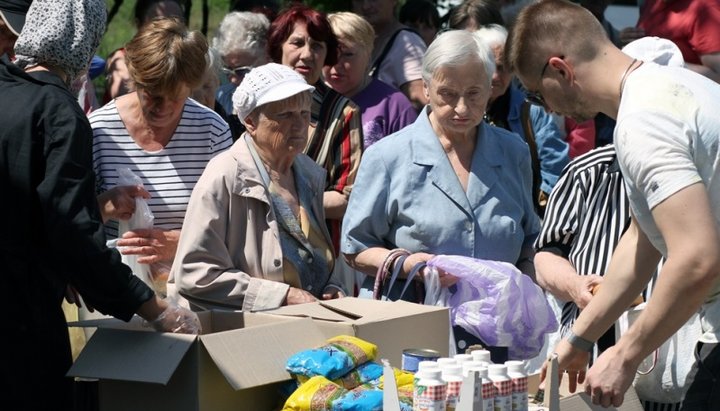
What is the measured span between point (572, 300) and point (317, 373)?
48.9 inches

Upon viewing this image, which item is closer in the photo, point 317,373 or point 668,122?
point 668,122

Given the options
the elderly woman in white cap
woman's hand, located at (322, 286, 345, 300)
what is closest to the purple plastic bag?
woman's hand, located at (322, 286, 345, 300)

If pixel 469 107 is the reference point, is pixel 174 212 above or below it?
below

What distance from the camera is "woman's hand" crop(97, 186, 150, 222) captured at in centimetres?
407

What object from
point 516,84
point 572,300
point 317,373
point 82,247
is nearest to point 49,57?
point 82,247

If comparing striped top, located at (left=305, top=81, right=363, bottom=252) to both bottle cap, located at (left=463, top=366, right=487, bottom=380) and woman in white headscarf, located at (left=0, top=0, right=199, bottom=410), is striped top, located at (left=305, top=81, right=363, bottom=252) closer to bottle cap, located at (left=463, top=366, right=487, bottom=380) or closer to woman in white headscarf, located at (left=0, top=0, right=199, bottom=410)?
woman in white headscarf, located at (left=0, top=0, right=199, bottom=410)

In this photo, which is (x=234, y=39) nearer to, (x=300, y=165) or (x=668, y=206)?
(x=300, y=165)

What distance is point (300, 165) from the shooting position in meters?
4.17

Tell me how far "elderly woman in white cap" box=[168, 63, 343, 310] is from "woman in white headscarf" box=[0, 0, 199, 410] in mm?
590

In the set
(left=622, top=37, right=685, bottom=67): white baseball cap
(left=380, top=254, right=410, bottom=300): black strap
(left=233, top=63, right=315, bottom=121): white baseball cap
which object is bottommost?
(left=380, top=254, right=410, bottom=300): black strap

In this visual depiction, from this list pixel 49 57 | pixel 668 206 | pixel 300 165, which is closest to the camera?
pixel 668 206

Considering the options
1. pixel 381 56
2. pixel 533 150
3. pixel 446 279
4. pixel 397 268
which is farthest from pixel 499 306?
pixel 381 56

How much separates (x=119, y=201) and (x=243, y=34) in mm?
2330

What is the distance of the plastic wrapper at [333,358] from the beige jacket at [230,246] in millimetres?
702
